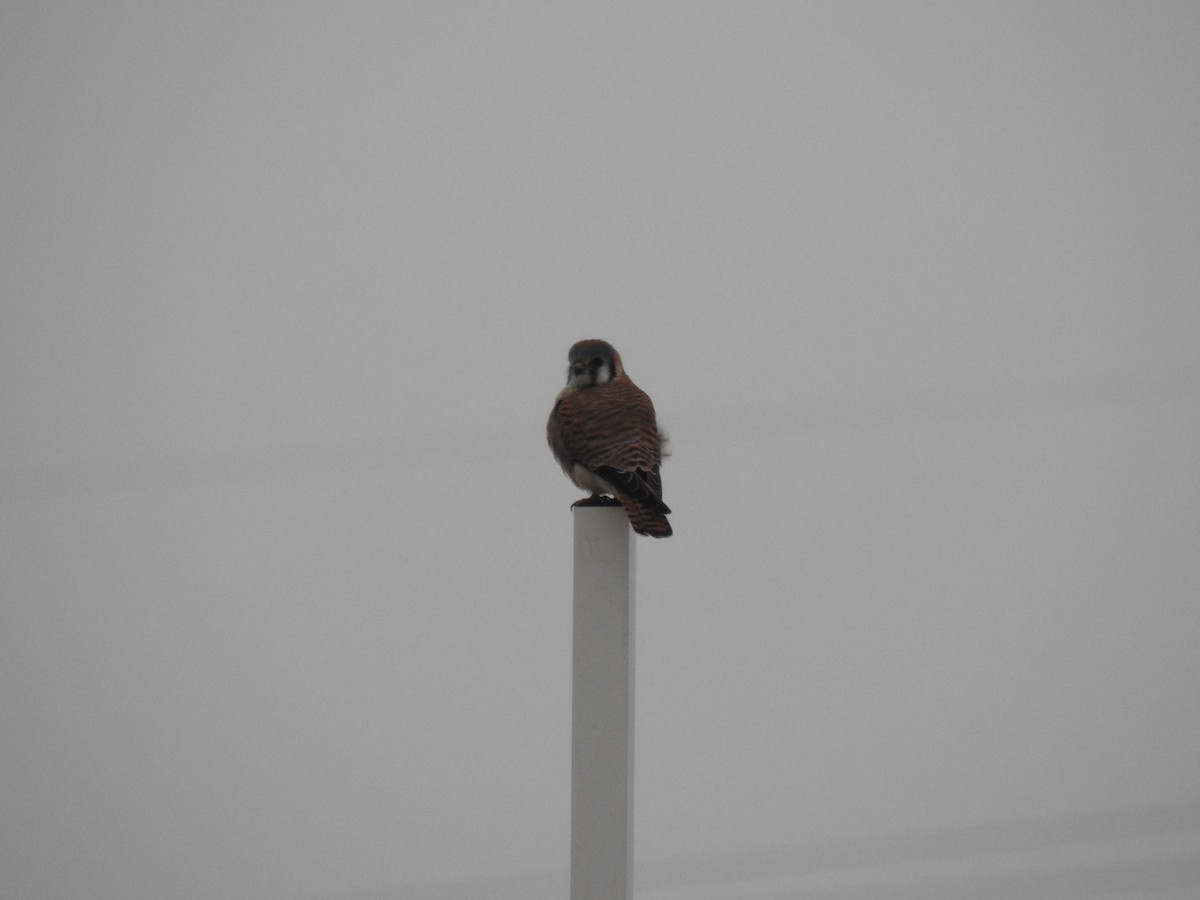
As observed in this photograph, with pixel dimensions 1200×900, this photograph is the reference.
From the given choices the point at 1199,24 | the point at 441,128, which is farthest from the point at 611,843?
the point at 441,128

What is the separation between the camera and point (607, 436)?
7.54ft

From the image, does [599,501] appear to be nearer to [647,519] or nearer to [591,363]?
[647,519]

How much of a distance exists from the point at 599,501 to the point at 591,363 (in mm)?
575

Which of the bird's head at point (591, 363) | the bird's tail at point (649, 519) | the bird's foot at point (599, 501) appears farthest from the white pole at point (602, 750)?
the bird's head at point (591, 363)

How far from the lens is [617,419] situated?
2359 mm

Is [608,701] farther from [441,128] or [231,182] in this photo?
[231,182]

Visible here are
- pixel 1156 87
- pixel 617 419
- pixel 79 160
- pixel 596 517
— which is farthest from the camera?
pixel 79 160

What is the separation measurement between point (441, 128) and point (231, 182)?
134 ft

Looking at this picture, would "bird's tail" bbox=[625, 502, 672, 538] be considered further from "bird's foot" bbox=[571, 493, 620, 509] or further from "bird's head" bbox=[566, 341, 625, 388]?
"bird's head" bbox=[566, 341, 625, 388]

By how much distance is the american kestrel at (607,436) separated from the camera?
203cm

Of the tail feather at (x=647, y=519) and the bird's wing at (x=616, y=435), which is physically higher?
the bird's wing at (x=616, y=435)

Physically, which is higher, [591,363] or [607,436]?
[591,363]

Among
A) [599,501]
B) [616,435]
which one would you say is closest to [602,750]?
[599,501]

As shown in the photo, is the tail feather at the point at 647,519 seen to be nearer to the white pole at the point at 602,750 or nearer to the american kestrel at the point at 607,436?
the american kestrel at the point at 607,436
